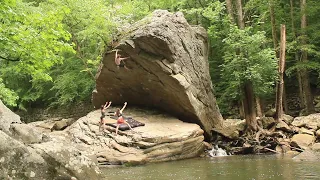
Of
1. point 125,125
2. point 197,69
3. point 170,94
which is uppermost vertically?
point 197,69

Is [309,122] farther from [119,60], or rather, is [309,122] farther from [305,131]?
[119,60]

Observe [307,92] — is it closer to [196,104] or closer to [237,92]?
[237,92]

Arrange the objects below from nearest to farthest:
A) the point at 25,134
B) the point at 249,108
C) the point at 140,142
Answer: the point at 25,134, the point at 140,142, the point at 249,108

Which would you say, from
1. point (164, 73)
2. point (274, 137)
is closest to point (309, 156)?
→ point (274, 137)

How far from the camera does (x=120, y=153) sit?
14.1 meters

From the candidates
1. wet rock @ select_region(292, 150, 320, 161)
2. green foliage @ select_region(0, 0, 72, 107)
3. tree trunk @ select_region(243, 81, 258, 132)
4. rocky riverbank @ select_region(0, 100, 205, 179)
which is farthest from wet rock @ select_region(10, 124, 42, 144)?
tree trunk @ select_region(243, 81, 258, 132)

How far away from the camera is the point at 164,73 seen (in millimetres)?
16703

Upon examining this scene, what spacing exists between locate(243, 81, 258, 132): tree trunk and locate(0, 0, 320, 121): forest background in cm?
11

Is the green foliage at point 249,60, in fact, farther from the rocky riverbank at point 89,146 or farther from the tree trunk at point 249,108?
the rocky riverbank at point 89,146

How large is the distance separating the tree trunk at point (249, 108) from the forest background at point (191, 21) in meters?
0.11

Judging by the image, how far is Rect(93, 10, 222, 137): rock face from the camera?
16.7 metres

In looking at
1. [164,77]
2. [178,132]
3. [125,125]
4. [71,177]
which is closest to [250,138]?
[178,132]

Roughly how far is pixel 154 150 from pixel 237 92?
6925mm

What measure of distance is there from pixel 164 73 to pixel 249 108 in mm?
5065
